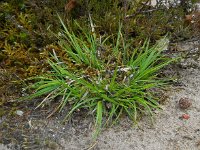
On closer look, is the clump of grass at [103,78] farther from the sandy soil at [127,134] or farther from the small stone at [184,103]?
the small stone at [184,103]

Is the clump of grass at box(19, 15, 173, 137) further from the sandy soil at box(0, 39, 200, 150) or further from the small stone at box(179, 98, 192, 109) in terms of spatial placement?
the small stone at box(179, 98, 192, 109)

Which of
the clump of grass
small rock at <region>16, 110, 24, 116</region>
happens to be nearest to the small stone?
the clump of grass

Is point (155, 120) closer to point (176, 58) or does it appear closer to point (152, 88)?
point (152, 88)

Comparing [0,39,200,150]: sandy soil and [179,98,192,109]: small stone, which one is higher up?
[179,98,192,109]: small stone

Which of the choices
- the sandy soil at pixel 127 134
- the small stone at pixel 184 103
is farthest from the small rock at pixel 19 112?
the small stone at pixel 184 103

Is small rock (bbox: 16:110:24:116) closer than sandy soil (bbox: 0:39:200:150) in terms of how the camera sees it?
No

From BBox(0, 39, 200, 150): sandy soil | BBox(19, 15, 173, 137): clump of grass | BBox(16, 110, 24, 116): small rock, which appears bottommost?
BBox(0, 39, 200, 150): sandy soil

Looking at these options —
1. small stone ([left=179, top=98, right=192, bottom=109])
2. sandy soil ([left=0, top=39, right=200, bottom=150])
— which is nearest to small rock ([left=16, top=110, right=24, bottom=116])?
sandy soil ([left=0, top=39, right=200, bottom=150])
